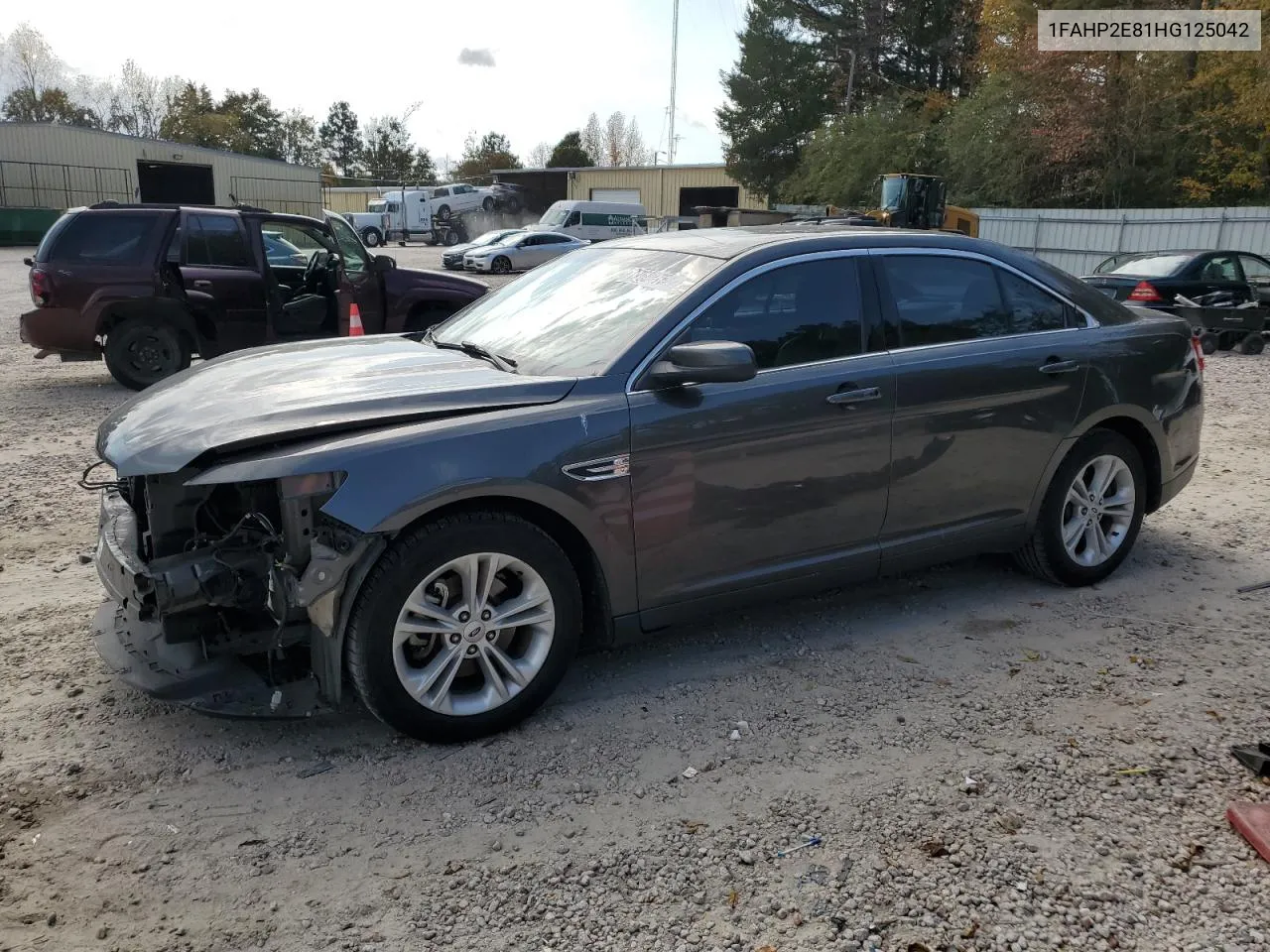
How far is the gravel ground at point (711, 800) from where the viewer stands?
2.60 meters

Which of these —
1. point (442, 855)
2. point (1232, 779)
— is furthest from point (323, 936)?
point (1232, 779)

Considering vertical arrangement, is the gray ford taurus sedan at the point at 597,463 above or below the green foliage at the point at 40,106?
below

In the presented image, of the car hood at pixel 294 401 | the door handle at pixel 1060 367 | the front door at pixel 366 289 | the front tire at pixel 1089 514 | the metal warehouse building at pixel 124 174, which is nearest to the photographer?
the car hood at pixel 294 401

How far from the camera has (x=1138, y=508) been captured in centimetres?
506

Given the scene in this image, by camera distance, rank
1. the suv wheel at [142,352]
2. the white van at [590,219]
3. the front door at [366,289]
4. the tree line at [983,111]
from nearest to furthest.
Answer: the suv wheel at [142,352] < the front door at [366,289] < the tree line at [983,111] < the white van at [590,219]

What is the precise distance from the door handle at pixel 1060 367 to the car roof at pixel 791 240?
1.95ft

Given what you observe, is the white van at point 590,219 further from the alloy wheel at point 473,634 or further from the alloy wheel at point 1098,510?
→ the alloy wheel at point 473,634

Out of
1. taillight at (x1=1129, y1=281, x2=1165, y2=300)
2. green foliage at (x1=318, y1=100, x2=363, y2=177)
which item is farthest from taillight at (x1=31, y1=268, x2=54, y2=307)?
green foliage at (x1=318, y1=100, x2=363, y2=177)

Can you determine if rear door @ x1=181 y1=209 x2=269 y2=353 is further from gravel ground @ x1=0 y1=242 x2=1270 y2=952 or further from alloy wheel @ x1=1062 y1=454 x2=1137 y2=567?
alloy wheel @ x1=1062 y1=454 x2=1137 y2=567

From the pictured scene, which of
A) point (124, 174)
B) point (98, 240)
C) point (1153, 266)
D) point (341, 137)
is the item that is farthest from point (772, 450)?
point (341, 137)

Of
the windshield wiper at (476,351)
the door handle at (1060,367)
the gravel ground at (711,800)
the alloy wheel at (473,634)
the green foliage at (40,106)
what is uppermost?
the green foliage at (40,106)

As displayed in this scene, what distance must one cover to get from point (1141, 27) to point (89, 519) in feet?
103

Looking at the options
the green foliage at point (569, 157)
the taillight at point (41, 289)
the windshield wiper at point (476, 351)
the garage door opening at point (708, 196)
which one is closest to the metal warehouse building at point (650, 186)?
the garage door opening at point (708, 196)

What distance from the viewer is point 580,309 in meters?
4.19
